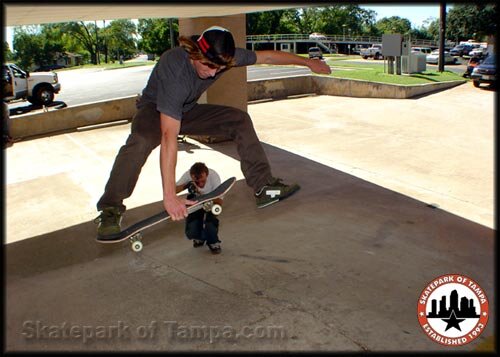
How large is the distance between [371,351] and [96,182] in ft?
20.7

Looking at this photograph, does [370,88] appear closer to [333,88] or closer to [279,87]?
[333,88]

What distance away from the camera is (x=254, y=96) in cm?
1725

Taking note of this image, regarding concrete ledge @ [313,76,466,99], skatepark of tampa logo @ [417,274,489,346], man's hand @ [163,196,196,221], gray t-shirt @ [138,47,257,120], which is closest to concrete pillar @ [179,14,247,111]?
gray t-shirt @ [138,47,257,120]

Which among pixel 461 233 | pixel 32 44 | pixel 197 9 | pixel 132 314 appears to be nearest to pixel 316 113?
pixel 197 9

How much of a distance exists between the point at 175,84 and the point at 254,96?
13.5 meters

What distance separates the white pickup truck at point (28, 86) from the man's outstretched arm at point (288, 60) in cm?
1565

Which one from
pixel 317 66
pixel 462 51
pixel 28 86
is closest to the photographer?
pixel 317 66

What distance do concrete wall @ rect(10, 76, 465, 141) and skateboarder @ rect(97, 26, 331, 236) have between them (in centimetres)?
576

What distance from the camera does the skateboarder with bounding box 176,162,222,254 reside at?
15.9ft

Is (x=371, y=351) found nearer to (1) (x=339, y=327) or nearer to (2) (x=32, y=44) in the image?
(1) (x=339, y=327)

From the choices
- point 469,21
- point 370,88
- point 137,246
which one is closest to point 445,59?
point 370,88

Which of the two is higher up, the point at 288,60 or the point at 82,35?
the point at 82,35

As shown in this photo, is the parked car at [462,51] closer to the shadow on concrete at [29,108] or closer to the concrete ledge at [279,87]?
the concrete ledge at [279,87]

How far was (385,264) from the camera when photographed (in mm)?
4711
